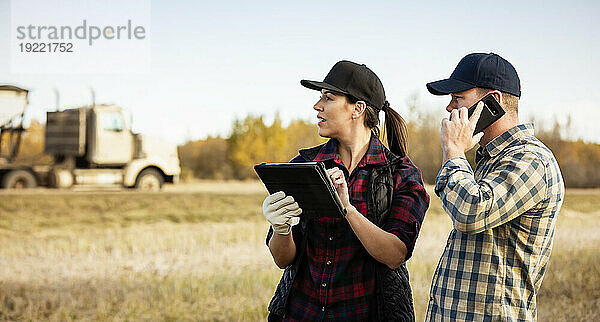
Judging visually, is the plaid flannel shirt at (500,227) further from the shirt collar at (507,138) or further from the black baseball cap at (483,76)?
the black baseball cap at (483,76)

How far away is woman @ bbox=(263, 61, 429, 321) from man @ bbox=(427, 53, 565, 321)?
0.25m

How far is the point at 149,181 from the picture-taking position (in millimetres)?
22125

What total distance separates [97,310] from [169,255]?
363 centimetres

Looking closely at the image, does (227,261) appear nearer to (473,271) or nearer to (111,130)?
(473,271)

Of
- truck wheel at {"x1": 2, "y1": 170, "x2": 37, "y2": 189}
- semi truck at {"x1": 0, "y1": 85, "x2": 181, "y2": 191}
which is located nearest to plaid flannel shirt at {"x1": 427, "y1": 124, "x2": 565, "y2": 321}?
semi truck at {"x1": 0, "y1": 85, "x2": 181, "y2": 191}

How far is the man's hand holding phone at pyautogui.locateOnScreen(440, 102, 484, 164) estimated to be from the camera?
222 centimetres

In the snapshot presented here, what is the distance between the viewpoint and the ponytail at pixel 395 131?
2.84 m

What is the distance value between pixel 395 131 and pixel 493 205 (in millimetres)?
865

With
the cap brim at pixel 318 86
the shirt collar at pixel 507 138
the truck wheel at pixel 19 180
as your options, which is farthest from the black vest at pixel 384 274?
the truck wheel at pixel 19 180

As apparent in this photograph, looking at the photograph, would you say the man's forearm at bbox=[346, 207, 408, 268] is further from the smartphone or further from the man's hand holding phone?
the smartphone

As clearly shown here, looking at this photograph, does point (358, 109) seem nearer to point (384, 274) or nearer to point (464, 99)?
point (464, 99)

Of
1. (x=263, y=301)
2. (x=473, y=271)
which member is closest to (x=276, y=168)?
(x=473, y=271)

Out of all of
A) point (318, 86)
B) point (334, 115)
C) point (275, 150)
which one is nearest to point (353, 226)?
point (334, 115)

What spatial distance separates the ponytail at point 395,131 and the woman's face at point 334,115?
0.23 m
